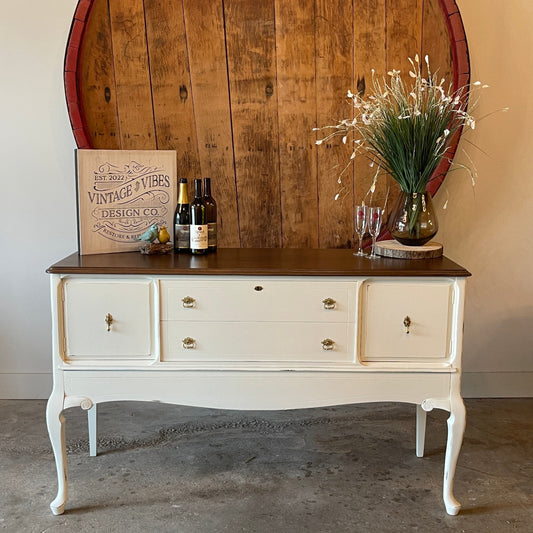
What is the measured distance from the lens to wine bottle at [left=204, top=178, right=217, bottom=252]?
82.7 inches

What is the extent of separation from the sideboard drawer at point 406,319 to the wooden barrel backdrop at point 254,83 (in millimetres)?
651

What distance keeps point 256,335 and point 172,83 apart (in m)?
1.08

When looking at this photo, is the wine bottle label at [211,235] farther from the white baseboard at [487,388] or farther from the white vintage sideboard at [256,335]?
the white baseboard at [487,388]

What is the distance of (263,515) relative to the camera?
6.10 feet

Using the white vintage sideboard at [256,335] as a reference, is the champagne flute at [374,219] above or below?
above

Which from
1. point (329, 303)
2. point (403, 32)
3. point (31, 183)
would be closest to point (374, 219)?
point (329, 303)

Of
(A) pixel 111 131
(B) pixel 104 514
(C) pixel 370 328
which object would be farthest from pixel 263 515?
(A) pixel 111 131

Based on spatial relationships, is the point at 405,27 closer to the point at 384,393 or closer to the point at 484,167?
the point at 484,167

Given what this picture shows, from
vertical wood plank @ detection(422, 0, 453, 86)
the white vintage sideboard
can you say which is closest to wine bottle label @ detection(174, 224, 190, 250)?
the white vintage sideboard

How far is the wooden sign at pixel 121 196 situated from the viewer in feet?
6.64

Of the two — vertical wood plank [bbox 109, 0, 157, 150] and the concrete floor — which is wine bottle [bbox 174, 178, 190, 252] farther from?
the concrete floor

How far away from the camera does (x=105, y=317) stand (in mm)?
1802

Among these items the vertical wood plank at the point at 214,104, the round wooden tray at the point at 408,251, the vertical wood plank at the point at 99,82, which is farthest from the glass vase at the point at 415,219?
the vertical wood plank at the point at 99,82

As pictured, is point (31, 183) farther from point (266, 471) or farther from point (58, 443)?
point (266, 471)
